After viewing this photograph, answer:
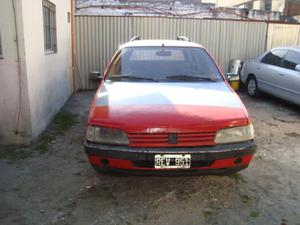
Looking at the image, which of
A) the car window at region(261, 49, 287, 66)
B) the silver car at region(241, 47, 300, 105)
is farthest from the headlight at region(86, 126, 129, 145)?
the car window at region(261, 49, 287, 66)

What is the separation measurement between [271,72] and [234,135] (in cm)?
552

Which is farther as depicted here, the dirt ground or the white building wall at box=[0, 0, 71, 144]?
the white building wall at box=[0, 0, 71, 144]

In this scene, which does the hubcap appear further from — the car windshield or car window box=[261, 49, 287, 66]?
the car windshield

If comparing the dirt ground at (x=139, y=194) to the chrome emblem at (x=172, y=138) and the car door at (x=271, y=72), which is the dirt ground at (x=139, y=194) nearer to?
the chrome emblem at (x=172, y=138)

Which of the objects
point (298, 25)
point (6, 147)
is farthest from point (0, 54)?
point (298, 25)

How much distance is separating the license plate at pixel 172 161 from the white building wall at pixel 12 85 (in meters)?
2.61

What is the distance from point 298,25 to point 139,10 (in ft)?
18.1

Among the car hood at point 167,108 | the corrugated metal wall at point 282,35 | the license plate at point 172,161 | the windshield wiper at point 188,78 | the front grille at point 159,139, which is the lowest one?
the license plate at point 172,161

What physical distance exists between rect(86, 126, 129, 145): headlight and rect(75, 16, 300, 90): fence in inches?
272

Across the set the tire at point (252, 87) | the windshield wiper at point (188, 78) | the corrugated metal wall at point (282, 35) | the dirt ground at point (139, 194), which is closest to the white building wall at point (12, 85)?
the dirt ground at point (139, 194)

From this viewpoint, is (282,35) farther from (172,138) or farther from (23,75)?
(172,138)

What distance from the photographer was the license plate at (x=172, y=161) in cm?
310

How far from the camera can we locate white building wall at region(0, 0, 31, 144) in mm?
4480

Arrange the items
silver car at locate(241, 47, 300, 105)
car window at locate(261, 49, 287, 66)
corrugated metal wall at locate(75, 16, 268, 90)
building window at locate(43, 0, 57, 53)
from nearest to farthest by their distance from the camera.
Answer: building window at locate(43, 0, 57, 53), silver car at locate(241, 47, 300, 105), car window at locate(261, 49, 287, 66), corrugated metal wall at locate(75, 16, 268, 90)
